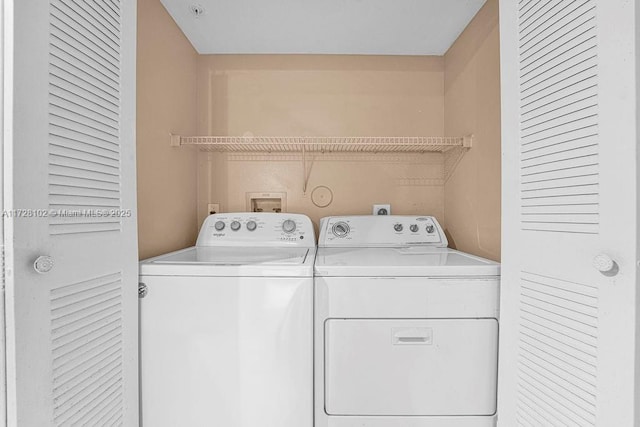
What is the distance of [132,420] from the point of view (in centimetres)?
118

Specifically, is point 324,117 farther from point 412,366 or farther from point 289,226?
point 412,366

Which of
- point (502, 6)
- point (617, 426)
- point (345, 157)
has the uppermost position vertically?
point (502, 6)

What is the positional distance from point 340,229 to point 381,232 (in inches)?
9.7

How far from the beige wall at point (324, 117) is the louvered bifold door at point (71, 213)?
104 centimetres

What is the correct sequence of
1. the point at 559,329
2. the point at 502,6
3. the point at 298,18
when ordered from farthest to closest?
the point at 298,18 → the point at 502,6 → the point at 559,329

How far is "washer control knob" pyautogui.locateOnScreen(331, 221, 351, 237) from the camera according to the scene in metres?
1.99

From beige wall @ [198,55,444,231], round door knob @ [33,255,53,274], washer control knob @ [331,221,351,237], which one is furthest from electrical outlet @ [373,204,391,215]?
round door knob @ [33,255,53,274]

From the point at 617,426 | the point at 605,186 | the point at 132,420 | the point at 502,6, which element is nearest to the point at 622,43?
the point at 605,186

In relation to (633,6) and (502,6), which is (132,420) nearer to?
(633,6)

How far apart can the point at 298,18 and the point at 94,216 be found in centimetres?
148

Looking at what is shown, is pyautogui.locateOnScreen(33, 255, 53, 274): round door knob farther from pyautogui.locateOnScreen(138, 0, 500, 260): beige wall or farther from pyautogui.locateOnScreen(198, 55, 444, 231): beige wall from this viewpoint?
pyautogui.locateOnScreen(198, 55, 444, 231): beige wall

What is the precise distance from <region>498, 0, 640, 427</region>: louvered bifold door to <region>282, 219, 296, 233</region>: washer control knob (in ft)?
3.76

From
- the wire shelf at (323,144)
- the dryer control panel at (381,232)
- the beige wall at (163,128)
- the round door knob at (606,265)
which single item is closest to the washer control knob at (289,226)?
the dryer control panel at (381,232)

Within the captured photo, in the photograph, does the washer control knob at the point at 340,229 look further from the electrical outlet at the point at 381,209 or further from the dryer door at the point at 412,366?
the dryer door at the point at 412,366
